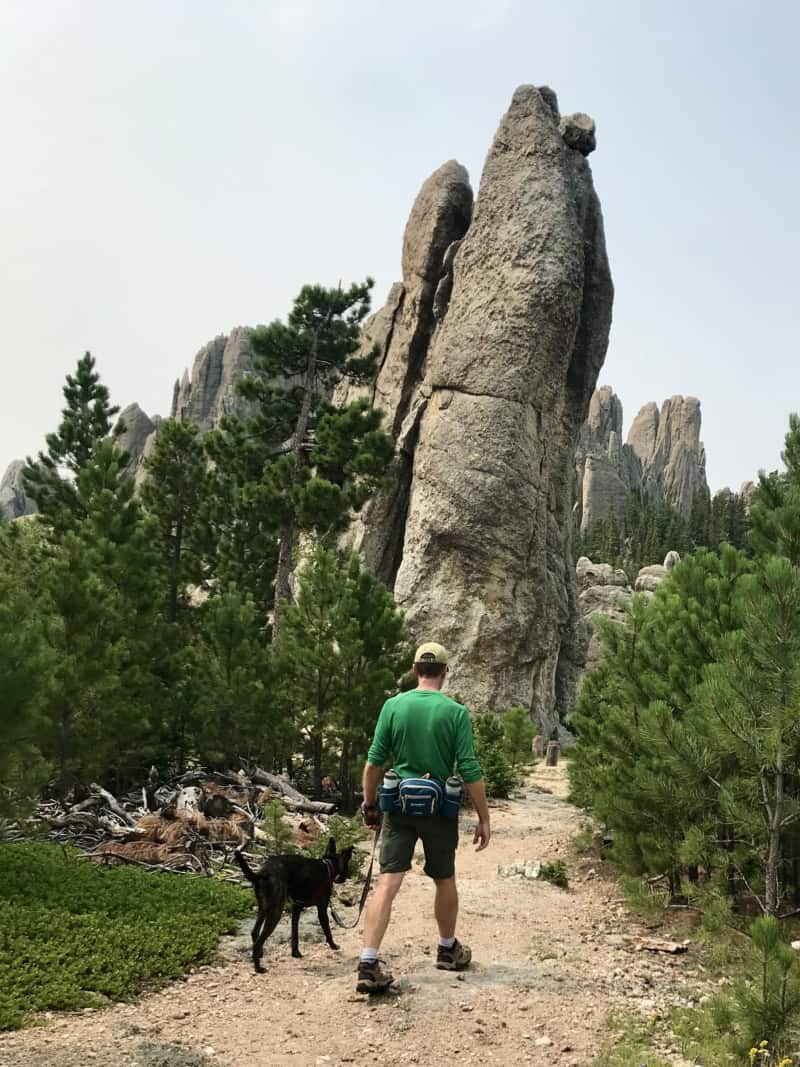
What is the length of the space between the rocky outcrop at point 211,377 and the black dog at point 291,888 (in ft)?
246

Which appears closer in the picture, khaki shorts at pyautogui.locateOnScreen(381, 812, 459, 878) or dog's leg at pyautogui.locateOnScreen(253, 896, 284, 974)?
khaki shorts at pyautogui.locateOnScreen(381, 812, 459, 878)

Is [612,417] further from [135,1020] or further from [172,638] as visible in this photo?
[135,1020]

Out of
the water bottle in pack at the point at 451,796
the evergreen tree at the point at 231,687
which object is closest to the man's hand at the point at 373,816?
the water bottle in pack at the point at 451,796

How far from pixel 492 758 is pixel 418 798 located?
12846 millimetres

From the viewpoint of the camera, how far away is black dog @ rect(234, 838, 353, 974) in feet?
18.7

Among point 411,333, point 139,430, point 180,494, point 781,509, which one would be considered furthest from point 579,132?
point 139,430

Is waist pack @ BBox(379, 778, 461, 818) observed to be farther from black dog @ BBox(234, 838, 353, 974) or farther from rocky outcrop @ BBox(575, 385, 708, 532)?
rocky outcrop @ BBox(575, 385, 708, 532)

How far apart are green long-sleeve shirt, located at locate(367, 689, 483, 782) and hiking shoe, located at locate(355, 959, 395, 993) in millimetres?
1174

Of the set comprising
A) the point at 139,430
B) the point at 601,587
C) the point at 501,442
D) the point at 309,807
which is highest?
the point at 139,430

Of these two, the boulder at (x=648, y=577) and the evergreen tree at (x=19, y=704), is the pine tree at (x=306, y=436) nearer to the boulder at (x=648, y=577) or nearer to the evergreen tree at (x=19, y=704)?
the evergreen tree at (x=19, y=704)

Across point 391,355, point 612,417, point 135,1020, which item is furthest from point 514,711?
point 612,417

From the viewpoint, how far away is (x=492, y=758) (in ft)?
56.9

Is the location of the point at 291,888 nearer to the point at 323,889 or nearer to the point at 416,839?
the point at 323,889

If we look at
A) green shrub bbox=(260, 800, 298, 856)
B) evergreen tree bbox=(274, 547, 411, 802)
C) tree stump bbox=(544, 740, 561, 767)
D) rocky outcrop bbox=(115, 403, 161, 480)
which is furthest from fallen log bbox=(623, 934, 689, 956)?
rocky outcrop bbox=(115, 403, 161, 480)
